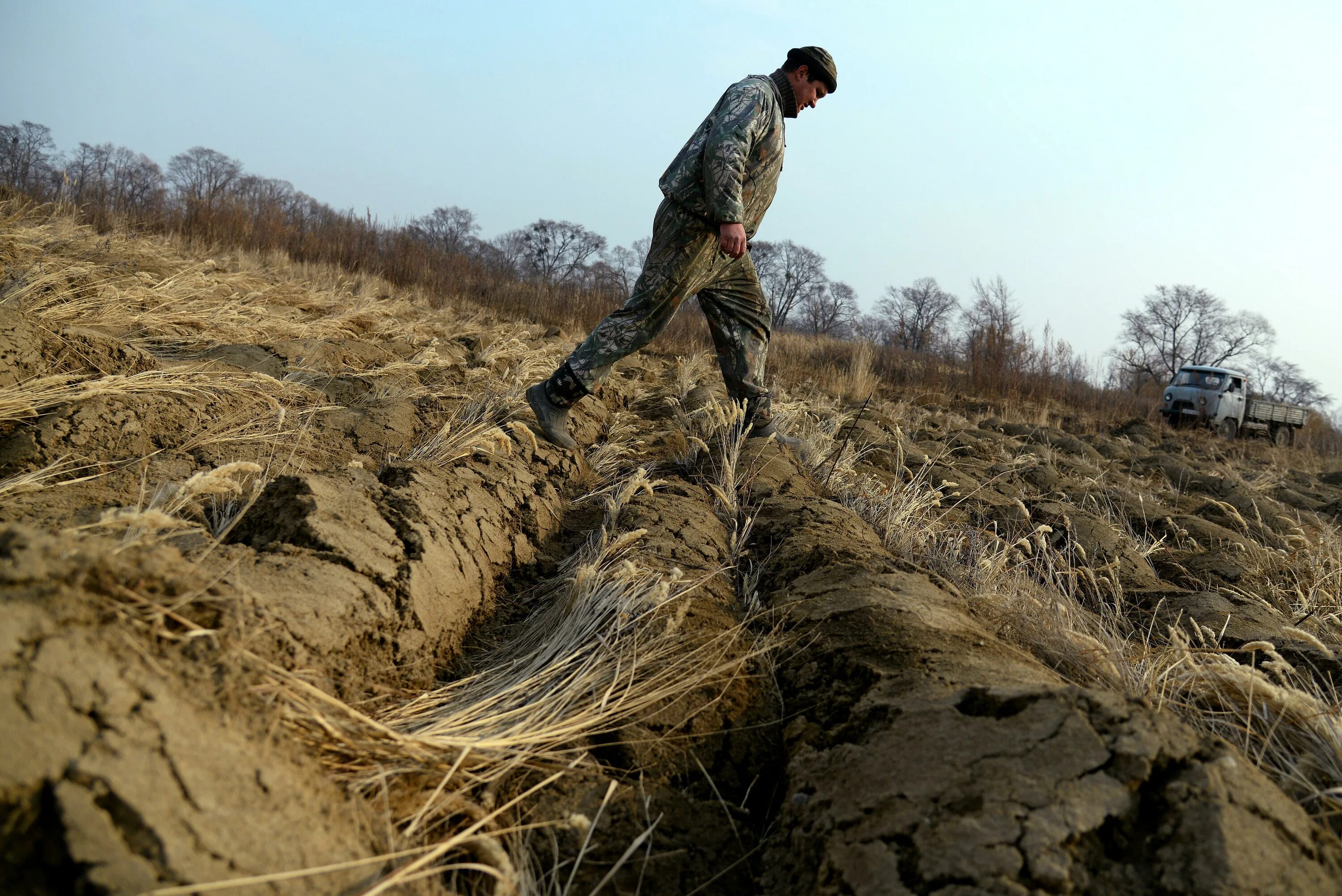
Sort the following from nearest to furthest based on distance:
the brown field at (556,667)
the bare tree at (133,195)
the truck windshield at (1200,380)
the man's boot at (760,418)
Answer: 1. the brown field at (556,667)
2. the man's boot at (760,418)
3. the bare tree at (133,195)
4. the truck windshield at (1200,380)

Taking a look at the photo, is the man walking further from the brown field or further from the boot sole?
the brown field

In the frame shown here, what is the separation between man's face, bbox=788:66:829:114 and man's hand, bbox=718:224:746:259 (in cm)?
84

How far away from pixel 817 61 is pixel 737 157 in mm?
737

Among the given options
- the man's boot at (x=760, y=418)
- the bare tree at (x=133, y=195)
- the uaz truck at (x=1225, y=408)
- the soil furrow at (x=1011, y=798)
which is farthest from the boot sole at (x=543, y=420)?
the uaz truck at (x=1225, y=408)

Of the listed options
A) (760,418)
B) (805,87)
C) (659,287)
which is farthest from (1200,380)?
(659,287)

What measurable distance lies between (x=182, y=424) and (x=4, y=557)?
210 cm

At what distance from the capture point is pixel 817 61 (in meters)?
3.77

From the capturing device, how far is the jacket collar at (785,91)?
3.86m

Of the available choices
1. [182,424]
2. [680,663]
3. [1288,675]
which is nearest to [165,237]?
[182,424]

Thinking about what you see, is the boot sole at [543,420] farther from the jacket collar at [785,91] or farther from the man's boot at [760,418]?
the jacket collar at [785,91]

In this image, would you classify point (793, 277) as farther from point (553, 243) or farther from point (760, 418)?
point (760, 418)

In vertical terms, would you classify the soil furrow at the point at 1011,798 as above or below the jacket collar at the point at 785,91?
below

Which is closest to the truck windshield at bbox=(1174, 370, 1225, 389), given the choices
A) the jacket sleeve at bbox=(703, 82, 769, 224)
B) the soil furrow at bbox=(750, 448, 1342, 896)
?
the jacket sleeve at bbox=(703, 82, 769, 224)

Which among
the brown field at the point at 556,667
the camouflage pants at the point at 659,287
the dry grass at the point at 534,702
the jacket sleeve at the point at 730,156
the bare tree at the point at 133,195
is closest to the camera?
the brown field at the point at 556,667
